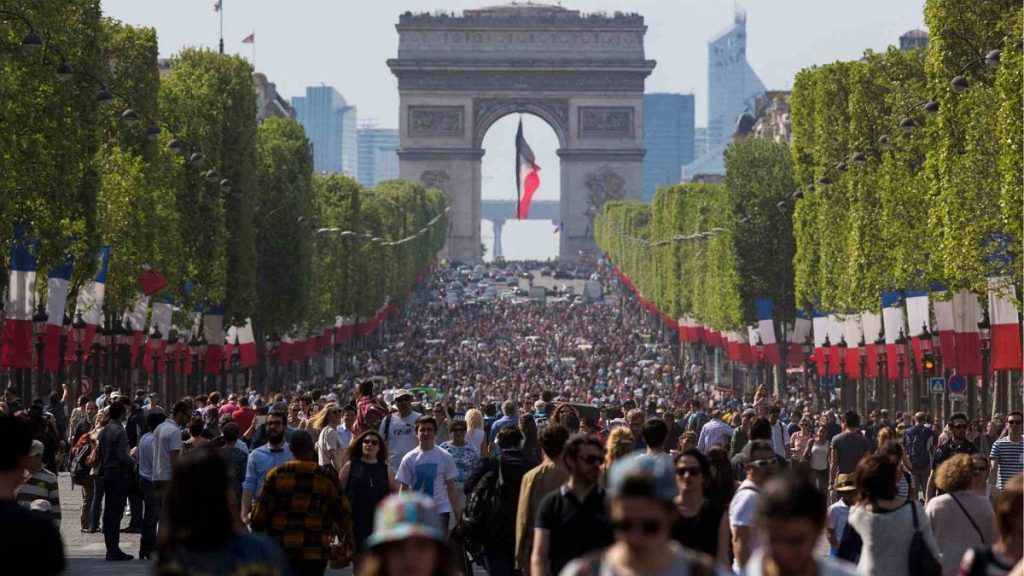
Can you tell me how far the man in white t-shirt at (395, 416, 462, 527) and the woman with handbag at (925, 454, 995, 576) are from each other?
5414mm

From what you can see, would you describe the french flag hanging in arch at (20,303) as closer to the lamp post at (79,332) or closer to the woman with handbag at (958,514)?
the lamp post at (79,332)

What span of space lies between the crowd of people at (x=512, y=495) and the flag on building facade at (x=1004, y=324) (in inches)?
74.4

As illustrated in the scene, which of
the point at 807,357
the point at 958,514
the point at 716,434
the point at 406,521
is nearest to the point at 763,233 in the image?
the point at 807,357

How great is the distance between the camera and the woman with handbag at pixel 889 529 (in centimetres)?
1379

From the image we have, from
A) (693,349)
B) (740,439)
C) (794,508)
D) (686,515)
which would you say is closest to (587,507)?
(686,515)

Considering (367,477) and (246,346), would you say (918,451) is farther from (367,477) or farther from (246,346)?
(246,346)

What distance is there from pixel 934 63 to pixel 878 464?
35640 mm

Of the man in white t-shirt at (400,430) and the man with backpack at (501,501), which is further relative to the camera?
the man in white t-shirt at (400,430)

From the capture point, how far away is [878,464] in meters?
14.2

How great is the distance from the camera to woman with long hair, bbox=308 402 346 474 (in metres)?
25.0

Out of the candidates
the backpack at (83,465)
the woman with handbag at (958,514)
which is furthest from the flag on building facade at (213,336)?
the woman with handbag at (958,514)

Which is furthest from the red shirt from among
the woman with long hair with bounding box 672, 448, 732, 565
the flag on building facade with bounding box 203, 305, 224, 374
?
the flag on building facade with bounding box 203, 305, 224, 374

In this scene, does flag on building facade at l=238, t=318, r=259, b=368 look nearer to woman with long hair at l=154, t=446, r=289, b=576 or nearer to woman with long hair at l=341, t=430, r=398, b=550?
woman with long hair at l=341, t=430, r=398, b=550

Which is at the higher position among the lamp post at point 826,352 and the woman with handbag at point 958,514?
the lamp post at point 826,352
